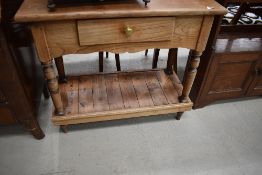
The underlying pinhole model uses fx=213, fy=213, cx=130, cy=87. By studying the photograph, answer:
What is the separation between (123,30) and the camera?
0.83 meters

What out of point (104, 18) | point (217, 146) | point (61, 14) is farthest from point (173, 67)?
point (61, 14)

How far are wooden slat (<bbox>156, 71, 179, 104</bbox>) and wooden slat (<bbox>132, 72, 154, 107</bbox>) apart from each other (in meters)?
0.11

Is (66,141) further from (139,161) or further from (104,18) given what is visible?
(104,18)

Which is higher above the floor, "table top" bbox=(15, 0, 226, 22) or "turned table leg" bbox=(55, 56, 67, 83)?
"table top" bbox=(15, 0, 226, 22)

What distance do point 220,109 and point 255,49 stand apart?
1.51 feet

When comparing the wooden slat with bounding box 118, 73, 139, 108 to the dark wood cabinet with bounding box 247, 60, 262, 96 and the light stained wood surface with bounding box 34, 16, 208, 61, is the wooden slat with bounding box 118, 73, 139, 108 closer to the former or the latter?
the light stained wood surface with bounding box 34, 16, 208, 61

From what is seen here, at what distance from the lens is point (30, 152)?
1154mm

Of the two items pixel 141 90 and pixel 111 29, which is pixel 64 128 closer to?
pixel 141 90

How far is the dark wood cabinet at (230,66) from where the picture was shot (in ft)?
3.82

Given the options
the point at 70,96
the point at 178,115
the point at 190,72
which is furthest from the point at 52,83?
the point at 178,115

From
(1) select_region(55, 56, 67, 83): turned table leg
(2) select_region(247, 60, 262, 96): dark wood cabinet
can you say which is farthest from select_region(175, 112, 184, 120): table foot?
(1) select_region(55, 56, 67, 83): turned table leg

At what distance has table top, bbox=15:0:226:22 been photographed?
72 cm

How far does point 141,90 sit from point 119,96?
0.48ft

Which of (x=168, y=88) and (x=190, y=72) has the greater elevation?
(x=190, y=72)
